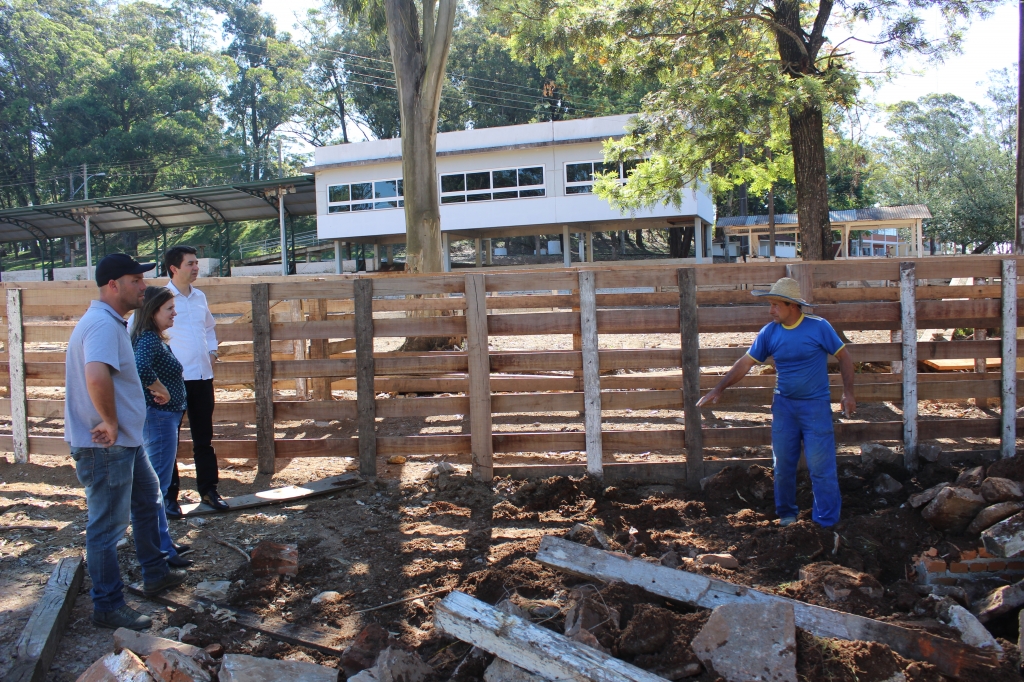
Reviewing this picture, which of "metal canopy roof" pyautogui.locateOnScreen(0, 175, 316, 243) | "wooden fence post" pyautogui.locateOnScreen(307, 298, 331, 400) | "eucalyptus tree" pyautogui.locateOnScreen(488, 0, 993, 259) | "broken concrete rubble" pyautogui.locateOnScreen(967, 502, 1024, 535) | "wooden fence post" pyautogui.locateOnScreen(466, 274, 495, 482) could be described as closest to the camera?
"broken concrete rubble" pyautogui.locateOnScreen(967, 502, 1024, 535)

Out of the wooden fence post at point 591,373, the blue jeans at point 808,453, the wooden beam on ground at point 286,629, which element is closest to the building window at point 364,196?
the wooden fence post at point 591,373

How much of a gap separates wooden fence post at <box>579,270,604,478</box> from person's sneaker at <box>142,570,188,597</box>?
311 cm

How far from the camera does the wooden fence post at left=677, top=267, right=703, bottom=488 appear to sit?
232 inches

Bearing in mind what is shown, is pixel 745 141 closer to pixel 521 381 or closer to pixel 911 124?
pixel 521 381

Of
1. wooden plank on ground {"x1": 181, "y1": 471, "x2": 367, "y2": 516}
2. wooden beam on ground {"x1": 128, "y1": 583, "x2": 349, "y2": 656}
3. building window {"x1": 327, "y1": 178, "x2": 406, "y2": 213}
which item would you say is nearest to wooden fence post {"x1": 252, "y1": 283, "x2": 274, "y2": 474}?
wooden plank on ground {"x1": 181, "y1": 471, "x2": 367, "y2": 516}

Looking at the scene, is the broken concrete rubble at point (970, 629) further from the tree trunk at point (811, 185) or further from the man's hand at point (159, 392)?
the tree trunk at point (811, 185)

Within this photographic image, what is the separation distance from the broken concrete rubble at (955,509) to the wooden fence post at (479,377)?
3269mm

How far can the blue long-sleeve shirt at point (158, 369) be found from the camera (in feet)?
14.4

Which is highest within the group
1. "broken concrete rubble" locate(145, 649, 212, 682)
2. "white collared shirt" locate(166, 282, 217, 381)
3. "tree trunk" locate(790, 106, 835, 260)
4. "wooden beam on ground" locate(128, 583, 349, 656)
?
"tree trunk" locate(790, 106, 835, 260)

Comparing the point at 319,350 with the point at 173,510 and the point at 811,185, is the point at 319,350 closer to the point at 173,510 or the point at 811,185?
the point at 173,510

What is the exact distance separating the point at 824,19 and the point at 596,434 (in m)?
8.08

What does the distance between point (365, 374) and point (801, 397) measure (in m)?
3.49

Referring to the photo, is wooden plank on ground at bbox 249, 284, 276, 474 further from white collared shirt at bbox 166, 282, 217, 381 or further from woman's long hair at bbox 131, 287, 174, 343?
woman's long hair at bbox 131, 287, 174, 343

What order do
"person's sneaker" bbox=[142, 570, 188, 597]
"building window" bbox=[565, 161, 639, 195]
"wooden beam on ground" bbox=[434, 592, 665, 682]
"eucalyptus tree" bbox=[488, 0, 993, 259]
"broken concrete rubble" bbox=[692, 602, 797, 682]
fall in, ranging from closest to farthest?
"wooden beam on ground" bbox=[434, 592, 665, 682] → "broken concrete rubble" bbox=[692, 602, 797, 682] → "person's sneaker" bbox=[142, 570, 188, 597] → "eucalyptus tree" bbox=[488, 0, 993, 259] → "building window" bbox=[565, 161, 639, 195]
